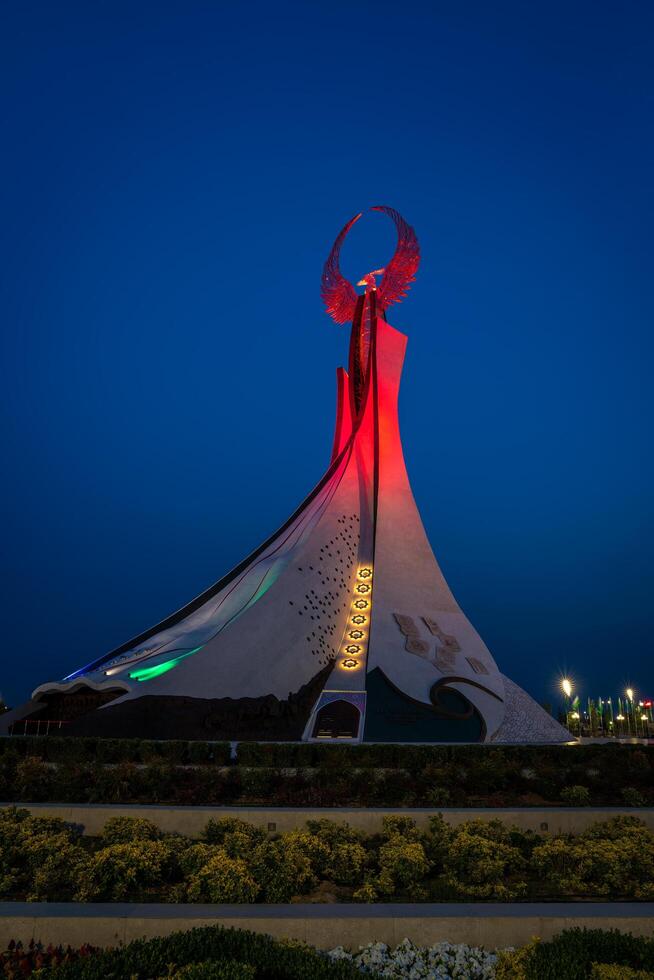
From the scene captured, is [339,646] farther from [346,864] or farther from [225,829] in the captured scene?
[346,864]

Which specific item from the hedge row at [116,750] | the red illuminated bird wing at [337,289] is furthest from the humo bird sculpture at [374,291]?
the hedge row at [116,750]

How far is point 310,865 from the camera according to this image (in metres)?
5.96

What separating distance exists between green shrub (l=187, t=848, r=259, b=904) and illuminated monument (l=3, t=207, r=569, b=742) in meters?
9.64

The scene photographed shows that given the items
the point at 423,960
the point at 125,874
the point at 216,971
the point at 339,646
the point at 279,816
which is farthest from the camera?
the point at 339,646

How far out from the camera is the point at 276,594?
18.2 m

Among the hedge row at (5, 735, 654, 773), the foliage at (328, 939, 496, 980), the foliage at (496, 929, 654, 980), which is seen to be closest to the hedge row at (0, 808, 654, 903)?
the foliage at (328, 939, 496, 980)

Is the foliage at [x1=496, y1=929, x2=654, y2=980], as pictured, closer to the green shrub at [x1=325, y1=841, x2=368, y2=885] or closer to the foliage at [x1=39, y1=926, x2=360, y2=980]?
the foliage at [x1=39, y1=926, x2=360, y2=980]

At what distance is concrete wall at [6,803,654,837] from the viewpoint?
7.29 meters

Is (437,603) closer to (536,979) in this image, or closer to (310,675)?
(310,675)

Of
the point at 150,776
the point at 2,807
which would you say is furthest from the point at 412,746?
the point at 2,807

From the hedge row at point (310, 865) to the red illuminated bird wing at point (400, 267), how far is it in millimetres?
19273

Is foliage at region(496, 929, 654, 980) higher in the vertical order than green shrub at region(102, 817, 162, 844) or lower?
lower

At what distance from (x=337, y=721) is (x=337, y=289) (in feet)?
46.7

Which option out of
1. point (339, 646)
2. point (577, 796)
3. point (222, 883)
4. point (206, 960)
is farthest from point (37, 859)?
point (339, 646)
